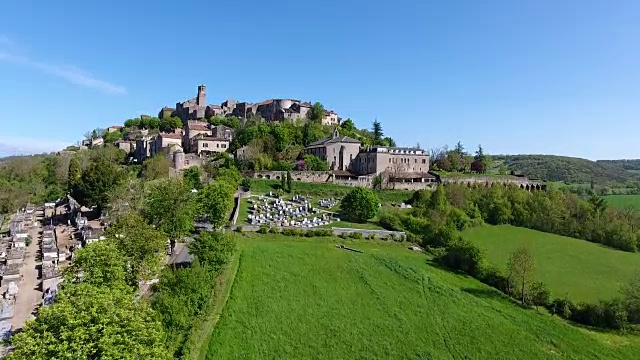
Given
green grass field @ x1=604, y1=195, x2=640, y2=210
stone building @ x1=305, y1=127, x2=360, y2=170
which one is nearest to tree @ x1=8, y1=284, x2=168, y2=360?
stone building @ x1=305, y1=127, x2=360, y2=170

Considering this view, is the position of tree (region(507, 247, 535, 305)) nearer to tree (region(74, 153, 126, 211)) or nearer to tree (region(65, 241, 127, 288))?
tree (region(65, 241, 127, 288))

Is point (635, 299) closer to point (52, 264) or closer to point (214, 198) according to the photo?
point (214, 198)

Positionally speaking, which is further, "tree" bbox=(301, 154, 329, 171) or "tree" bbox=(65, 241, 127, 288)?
"tree" bbox=(301, 154, 329, 171)

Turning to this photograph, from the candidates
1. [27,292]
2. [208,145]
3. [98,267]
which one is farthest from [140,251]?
[208,145]

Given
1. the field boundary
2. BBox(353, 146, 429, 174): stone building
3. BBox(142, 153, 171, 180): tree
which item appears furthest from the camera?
BBox(353, 146, 429, 174): stone building

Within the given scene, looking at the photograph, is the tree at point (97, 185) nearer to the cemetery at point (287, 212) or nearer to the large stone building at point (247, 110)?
the cemetery at point (287, 212)

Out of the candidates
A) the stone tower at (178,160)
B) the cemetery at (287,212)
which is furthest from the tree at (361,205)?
the stone tower at (178,160)
